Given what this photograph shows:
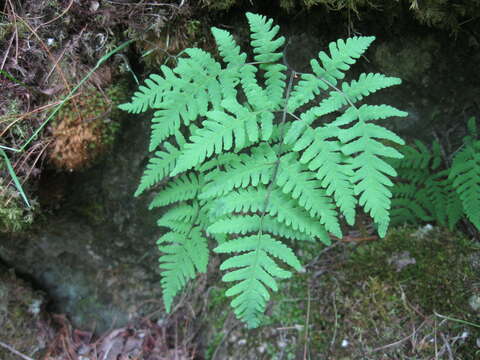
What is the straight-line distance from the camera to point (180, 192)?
2830mm

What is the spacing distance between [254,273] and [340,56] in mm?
1428

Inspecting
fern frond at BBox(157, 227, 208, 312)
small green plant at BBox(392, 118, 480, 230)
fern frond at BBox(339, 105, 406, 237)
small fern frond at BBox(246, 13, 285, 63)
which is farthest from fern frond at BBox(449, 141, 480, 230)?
fern frond at BBox(157, 227, 208, 312)

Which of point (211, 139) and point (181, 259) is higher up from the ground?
point (211, 139)

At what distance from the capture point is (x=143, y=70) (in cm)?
298

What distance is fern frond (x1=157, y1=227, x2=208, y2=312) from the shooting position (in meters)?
2.59

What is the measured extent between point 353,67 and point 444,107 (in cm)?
88

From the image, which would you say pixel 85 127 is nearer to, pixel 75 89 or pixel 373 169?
pixel 75 89

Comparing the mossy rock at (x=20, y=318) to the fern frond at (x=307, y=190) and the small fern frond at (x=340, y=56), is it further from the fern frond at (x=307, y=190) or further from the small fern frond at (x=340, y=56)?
the small fern frond at (x=340, y=56)

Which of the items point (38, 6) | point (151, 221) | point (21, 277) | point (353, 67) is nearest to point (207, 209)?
point (151, 221)

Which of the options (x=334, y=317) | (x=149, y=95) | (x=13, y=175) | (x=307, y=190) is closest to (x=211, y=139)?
(x=149, y=95)

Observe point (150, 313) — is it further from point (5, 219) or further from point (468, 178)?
point (468, 178)

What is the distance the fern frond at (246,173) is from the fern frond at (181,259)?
Result: 0.40 metres

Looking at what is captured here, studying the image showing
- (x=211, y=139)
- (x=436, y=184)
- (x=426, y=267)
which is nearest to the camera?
(x=211, y=139)

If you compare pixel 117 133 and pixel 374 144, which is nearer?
pixel 374 144
